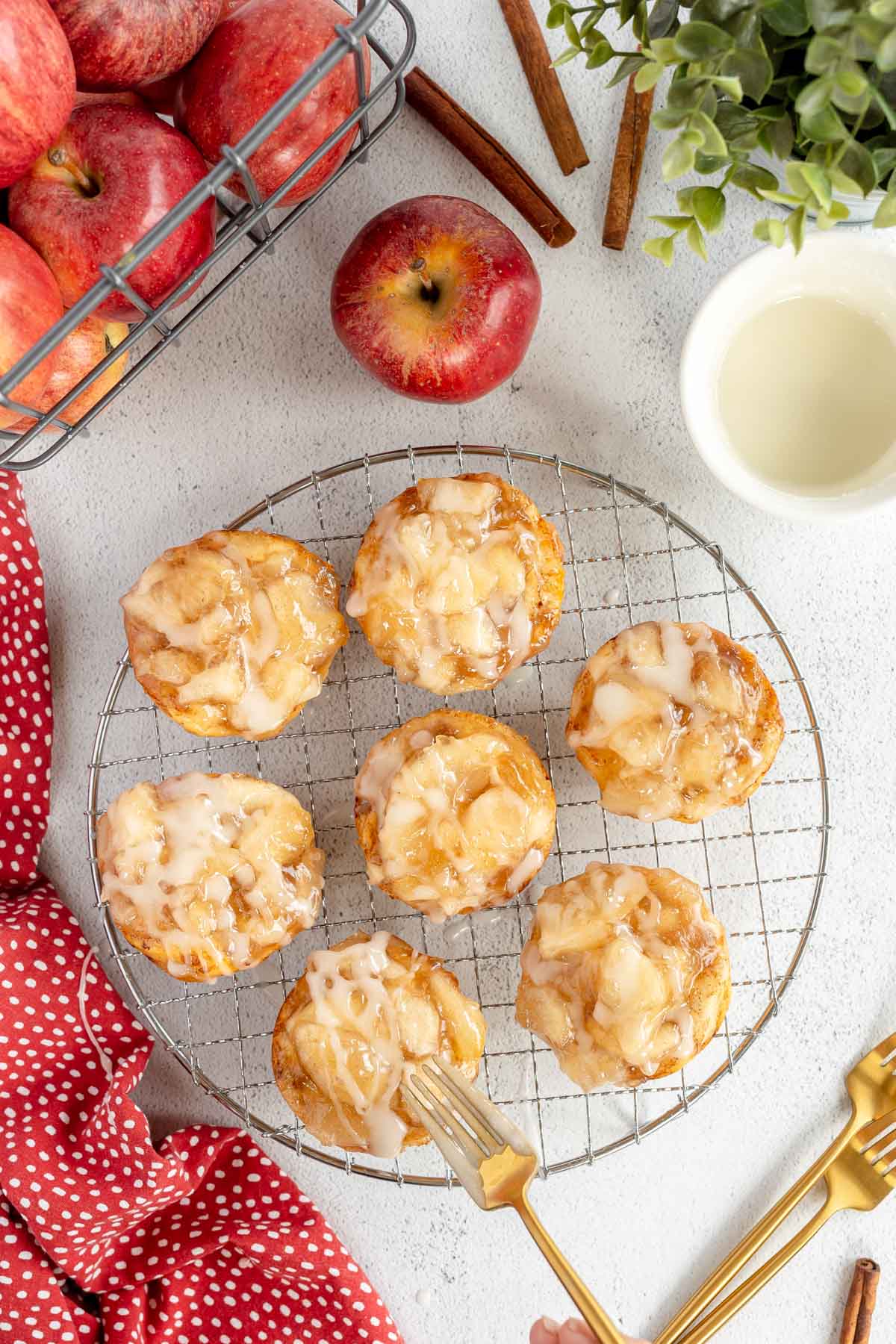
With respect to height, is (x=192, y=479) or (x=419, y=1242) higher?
(x=192, y=479)

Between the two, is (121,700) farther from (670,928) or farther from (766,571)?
(766,571)

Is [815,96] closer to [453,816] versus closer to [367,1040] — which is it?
[453,816]

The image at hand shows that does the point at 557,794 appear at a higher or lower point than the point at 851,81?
lower

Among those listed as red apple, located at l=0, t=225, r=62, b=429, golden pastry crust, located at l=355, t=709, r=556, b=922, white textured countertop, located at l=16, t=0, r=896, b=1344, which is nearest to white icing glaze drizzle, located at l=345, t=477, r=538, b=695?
golden pastry crust, located at l=355, t=709, r=556, b=922

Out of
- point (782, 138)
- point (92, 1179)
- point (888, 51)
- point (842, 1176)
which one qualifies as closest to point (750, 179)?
point (782, 138)

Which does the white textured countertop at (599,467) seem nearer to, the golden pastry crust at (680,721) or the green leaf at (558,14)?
the golden pastry crust at (680,721)

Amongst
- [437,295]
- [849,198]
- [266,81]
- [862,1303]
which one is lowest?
[862,1303]

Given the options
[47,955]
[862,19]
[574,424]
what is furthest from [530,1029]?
[862,19]
